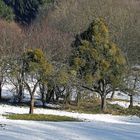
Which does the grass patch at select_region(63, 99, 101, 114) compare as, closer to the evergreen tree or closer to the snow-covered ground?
the evergreen tree

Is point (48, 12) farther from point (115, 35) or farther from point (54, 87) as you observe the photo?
point (54, 87)

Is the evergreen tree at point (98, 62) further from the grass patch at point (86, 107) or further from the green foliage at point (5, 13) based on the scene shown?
the green foliage at point (5, 13)

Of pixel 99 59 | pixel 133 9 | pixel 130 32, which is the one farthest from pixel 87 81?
pixel 133 9

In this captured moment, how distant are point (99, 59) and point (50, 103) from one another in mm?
5565

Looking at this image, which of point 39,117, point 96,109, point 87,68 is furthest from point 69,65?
point 39,117

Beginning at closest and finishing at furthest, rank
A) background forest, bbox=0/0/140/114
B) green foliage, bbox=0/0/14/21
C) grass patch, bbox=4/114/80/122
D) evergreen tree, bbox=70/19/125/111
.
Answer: grass patch, bbox=4/114/80/122, background forest, bbox=0/0/140/114, evergreen tree, bbox=70/19/125/111, green foliage, bbox=0/0/14/21

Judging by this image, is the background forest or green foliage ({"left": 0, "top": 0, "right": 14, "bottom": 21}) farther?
green foliage ({"left": 0, "top": 0, "right": 14, "bottom": 21})

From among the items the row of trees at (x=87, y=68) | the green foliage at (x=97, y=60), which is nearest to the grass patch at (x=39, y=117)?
the row of trees at (x=87, y=68)

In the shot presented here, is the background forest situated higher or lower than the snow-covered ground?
higher

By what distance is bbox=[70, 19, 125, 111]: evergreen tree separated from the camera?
4516 cm

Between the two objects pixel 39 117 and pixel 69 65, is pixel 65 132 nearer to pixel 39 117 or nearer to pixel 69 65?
pixel 39 117

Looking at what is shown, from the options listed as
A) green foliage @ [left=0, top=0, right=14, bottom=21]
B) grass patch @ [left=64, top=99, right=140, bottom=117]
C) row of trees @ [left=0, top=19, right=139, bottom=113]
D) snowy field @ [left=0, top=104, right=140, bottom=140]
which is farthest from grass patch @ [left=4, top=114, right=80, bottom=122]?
green foliage @ [left=0, top=0, right=14, bottom=21]

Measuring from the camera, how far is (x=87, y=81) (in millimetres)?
44625

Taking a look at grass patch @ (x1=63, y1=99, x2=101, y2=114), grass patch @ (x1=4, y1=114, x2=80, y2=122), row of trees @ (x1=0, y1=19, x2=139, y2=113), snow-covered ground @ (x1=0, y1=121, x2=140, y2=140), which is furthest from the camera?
row of trees @ (x1=0, y1=19, x2=139, y2=113)
